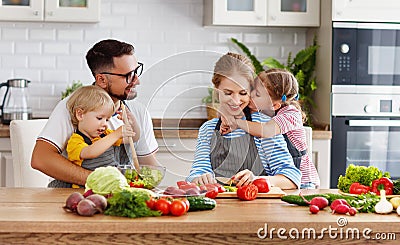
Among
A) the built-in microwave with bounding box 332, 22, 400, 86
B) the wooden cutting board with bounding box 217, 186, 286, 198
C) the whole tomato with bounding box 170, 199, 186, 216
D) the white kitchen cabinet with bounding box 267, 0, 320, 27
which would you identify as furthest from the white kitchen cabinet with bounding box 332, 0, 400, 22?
the whole tomato with bounding box 170, 199, 186, 216

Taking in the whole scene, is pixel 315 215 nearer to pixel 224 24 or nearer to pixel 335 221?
pixel 335 221

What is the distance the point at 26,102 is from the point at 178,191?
2621 millimetres

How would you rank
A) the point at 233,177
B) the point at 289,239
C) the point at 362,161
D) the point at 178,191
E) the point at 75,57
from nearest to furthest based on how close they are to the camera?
1. the point at 289,239
2. the point at 178,191
3. the point at 233,177
4. the point at 362,161
5. the point at 75,57

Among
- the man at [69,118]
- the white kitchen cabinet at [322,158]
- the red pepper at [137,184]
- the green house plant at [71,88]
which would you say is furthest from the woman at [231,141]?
the green house plant at [71,88]

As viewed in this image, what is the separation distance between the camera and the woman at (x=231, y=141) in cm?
226

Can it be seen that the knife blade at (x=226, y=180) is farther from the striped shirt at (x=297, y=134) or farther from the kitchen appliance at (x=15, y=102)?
the kitchen appliance at (x=15, y=102)

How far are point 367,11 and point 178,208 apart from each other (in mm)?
2800

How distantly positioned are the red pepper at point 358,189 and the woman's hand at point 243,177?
368mm

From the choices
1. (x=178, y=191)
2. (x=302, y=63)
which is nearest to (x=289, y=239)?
(x=178, y=191)

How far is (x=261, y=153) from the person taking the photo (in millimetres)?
2420

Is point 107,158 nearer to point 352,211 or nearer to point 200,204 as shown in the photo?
point 200,204

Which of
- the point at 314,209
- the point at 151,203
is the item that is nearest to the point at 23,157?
the point at 151,203

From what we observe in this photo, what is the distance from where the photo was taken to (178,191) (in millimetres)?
2207

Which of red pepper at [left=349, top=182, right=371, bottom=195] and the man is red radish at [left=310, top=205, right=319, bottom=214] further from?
the man
